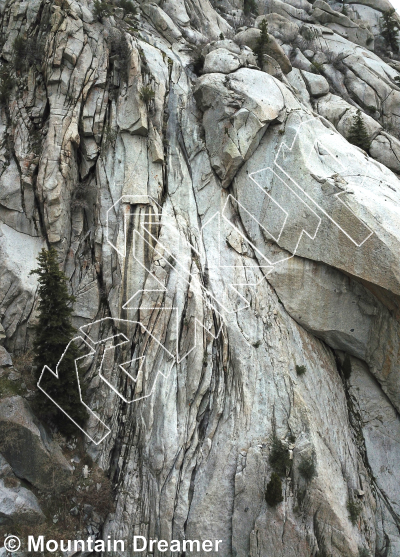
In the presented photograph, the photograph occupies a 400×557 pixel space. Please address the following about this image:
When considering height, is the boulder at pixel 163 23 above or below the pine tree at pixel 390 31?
below

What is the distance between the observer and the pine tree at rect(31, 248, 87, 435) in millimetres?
17797

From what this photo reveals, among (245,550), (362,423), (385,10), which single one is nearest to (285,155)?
(362,423)

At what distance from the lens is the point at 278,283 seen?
21.0 meters

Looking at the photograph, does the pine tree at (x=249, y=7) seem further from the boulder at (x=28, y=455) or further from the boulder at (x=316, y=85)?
the boulder at (x=28, y=455)

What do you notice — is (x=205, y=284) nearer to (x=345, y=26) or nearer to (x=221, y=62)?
(x=221, y=62)

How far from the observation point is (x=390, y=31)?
44281mm

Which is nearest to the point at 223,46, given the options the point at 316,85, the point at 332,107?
the point at 316,85

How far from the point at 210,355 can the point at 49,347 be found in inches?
289

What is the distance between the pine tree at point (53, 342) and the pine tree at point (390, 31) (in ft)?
148

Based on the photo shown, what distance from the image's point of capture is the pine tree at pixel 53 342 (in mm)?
17797

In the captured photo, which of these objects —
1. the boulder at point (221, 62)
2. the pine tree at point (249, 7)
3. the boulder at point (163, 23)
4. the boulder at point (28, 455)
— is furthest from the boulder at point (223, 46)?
the boulder at point (28, 455)

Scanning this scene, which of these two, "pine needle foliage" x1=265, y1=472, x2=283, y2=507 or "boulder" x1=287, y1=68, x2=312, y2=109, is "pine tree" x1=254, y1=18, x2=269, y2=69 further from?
"pine needle foliage" x1=265, y1=472, x2=283, y2=507

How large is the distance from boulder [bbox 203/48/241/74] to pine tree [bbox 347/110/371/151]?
888cm

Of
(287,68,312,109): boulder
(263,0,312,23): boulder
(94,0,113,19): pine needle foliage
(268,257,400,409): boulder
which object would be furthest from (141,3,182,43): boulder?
(268,257,400,409): boulder
